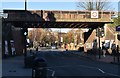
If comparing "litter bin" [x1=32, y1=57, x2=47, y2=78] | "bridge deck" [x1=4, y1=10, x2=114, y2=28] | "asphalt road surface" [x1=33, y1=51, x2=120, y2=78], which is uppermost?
"bridge deck" [x1=4, y1=10, x2=114, y2=28]

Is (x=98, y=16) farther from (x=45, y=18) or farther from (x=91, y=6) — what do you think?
(x=91, y=6)

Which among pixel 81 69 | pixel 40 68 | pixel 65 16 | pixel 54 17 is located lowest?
→ pixel 81 69

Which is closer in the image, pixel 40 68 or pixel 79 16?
pixel 40 68

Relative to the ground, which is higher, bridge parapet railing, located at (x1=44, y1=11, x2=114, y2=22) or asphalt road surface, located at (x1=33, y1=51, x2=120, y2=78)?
bridge parapet railing, located at (x1=44, y1=11, x2=114, y2=22)

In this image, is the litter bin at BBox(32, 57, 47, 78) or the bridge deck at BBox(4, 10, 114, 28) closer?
the litter bin at BBox(32, 57, 47, 78)

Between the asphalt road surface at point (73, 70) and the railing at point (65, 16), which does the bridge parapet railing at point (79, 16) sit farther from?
the asphalt road surface at point (73, 70)

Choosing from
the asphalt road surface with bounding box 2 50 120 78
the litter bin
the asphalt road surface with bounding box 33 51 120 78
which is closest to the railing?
the asphalt road surface with bounding box 33 51 120 78

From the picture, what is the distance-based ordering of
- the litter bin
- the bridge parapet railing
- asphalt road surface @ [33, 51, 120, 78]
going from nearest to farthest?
1. the litter bin
2. asphalt road surface @ [33, 51, 120, 78]
3. the bridge parapet railing

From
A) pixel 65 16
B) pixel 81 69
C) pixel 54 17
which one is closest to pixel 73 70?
pixel 81 69

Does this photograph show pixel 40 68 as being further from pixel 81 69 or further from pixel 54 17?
pixel 54 17

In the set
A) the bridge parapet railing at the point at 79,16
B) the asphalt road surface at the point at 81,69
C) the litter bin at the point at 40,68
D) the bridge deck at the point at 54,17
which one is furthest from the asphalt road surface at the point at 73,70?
the bridge parapet railing at the point at 79,16

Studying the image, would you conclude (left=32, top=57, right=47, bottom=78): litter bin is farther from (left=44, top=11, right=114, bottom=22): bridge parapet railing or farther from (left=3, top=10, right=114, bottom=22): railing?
(left=44, top=11, right=114, bottom=22): bridge parapet railing

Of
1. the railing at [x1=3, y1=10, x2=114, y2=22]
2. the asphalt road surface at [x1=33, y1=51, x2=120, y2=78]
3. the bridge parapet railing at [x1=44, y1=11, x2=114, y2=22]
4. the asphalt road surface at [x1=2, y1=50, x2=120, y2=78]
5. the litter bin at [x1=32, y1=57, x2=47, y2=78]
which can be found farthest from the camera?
the bridge parapet railing at [x1=44, y1=11, x2=114, y2=22]

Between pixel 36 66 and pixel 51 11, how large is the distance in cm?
5211
